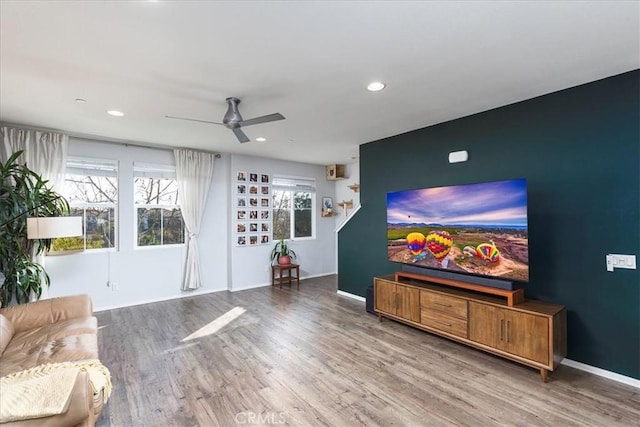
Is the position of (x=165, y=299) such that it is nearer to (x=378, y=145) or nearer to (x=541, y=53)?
(x=378, y=145)

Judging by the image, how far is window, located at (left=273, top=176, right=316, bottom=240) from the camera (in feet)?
22.3

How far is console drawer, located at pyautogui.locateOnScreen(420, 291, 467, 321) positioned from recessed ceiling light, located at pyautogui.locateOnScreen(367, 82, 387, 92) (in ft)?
7.51

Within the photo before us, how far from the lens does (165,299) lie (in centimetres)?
532

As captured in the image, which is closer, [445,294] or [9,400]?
[9,400]

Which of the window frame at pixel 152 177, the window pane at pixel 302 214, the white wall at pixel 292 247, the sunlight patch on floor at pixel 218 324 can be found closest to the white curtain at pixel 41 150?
the window frame at pixel 152 177

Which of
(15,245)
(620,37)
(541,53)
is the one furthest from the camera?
(15,245)

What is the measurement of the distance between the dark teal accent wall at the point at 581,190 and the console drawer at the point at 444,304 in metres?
0.72

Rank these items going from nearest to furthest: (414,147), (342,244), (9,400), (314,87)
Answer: (9,400) < (314,87) < (414,147) < (342,244)

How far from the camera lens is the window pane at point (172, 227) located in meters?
5.44

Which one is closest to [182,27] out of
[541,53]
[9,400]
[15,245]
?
[9,400]

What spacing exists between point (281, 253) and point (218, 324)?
98.5 inches

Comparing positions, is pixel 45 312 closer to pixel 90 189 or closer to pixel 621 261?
pixel 90 189

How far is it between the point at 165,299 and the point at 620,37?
630cm

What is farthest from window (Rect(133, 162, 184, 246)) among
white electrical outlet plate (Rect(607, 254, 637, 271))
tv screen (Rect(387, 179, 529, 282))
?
white electrical outlet plate (Rect(607, 254, 637, 271))
